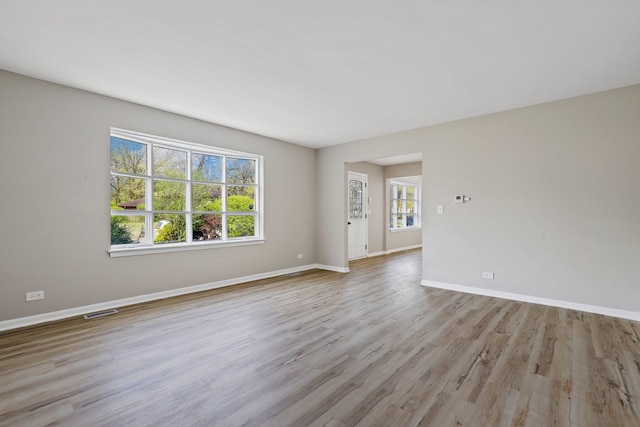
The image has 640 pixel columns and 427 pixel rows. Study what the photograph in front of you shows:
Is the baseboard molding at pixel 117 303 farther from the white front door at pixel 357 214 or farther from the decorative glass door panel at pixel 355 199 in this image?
the decorative glass door panel at pixel 355 199

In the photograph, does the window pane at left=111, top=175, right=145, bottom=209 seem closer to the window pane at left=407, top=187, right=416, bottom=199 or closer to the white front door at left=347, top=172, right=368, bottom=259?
the white front door at left=347, top=172, right=368, bottom=259

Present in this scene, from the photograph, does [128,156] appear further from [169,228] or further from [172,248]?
[172,248]

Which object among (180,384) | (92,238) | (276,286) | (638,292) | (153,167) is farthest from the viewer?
(276,286)

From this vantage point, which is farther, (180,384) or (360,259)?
(360,259)

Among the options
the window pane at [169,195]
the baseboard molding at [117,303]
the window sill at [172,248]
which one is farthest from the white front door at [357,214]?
the window pane at [169,195]

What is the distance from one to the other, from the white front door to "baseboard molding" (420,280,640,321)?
2.81 m

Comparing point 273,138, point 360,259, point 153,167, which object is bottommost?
point 360,259

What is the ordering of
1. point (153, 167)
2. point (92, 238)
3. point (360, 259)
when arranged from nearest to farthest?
1. point (92, 238)
2. point (153, 167)
3. point (360, 259)

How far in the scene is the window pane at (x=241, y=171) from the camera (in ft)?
17.4

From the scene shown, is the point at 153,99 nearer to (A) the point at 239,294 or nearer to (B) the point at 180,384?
(A) the point at 239,294

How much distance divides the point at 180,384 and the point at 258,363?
584mm

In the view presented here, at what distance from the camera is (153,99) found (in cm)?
383

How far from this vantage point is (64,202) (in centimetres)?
346

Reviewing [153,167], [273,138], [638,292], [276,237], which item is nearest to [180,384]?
[153,167]
